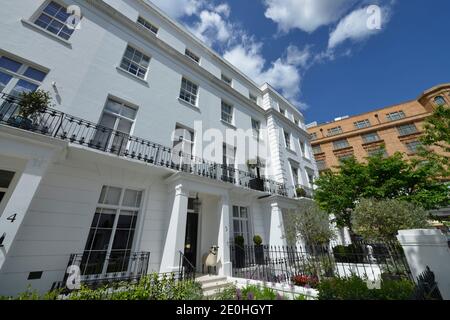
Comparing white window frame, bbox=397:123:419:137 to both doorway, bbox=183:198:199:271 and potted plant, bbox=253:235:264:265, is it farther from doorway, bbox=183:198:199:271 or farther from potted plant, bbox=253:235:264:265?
doorway, bbox=183:198:199:271

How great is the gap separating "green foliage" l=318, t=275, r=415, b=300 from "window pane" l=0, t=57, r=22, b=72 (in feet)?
39.4

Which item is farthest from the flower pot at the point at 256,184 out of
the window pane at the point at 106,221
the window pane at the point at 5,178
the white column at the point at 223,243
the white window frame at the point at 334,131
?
the white window frame at the point at 334,131

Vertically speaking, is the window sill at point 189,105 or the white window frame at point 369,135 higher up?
the white window frame at point 369,135

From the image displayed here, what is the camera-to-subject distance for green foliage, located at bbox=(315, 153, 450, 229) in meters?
11.9

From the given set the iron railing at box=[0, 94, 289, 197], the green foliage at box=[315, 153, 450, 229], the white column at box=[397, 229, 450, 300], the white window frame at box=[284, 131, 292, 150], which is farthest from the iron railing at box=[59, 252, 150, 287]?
the white window frame at box=[284, 131, 292, 150]

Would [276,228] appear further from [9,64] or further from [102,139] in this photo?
[9,64]

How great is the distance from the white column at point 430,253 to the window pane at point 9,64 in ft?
41.5

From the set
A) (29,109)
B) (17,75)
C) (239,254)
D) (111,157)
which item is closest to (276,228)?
(239,254)

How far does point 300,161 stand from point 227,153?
29.4 ft

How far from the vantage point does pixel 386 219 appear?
7930 mm

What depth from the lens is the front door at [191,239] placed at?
27.7 ft

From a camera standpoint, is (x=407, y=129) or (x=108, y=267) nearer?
(x=108, y=267)

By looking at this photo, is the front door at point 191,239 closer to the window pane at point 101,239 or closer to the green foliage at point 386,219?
the window pane at point 101,239

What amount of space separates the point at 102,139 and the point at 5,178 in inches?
113
